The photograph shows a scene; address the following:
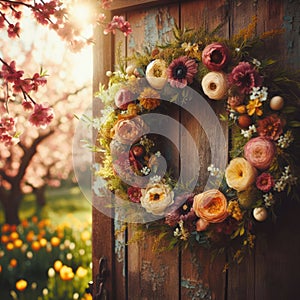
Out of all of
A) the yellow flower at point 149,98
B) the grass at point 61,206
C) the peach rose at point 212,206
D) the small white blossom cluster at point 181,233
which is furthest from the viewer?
the grass at point 61,206

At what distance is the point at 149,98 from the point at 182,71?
7.8 inches

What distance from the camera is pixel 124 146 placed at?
206 cm

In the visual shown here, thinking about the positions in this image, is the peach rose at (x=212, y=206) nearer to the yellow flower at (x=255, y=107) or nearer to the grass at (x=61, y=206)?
the yellow flower at (x=255, y=107)

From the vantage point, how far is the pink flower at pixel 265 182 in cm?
167

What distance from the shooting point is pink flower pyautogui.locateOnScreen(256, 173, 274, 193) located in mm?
1668

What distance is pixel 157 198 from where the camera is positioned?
6.48 ft

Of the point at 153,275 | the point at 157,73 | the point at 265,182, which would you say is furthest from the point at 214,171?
the point at 153,275

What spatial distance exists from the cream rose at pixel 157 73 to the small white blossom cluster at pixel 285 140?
0.58 meters

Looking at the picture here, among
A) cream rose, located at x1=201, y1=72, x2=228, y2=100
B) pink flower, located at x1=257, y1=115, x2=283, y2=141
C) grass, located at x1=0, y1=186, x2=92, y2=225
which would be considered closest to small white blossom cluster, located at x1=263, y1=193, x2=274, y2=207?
pink flower, located at x1=257, y1=115, x2=283, y2=141

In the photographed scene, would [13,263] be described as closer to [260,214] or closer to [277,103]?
[260,214]

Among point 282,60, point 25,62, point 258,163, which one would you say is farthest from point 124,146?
point 25,62

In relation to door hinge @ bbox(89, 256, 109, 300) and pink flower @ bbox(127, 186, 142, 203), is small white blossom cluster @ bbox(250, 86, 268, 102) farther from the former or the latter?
Answer: door hinge @ bbox(89, 256, 109, 300)

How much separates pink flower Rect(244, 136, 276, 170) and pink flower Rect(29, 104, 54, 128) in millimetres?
883

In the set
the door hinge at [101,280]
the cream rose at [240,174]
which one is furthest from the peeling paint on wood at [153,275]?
the cream rose at [240,174]
